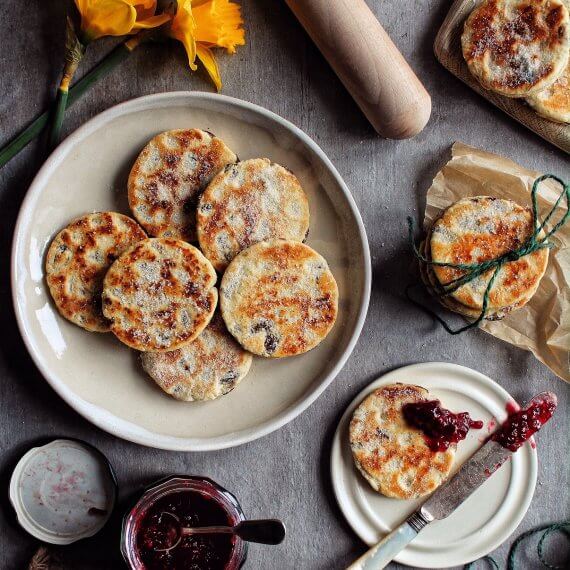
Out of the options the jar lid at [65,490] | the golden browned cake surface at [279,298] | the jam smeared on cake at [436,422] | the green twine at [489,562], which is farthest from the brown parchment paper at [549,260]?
the jar lid at [65,490]

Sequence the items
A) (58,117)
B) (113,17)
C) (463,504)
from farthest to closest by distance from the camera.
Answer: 1. (463,504)
2. (58,117)
3. (113,17)

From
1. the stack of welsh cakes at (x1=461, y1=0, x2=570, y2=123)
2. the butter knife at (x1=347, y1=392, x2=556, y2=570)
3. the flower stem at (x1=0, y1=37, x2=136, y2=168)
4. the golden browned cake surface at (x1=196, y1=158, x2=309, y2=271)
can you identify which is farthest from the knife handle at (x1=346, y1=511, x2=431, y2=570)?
the flower stem at (x1=0, y1=37, x2=136, y2=168)

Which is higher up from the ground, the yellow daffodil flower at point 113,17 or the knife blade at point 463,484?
the yellow daffodil flower at point 113,17

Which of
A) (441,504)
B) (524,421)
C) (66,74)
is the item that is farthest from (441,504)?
(66,74)

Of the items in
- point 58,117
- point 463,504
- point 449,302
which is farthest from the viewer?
point 463,504

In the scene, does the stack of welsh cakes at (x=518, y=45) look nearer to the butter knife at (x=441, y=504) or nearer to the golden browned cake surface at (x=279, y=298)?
the golden browned cake surface at (x=279, y=298)

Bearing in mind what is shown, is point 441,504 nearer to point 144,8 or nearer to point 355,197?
point 355,197

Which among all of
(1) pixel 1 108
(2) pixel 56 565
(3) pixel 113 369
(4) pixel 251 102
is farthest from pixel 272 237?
(2) pixel 56 565
